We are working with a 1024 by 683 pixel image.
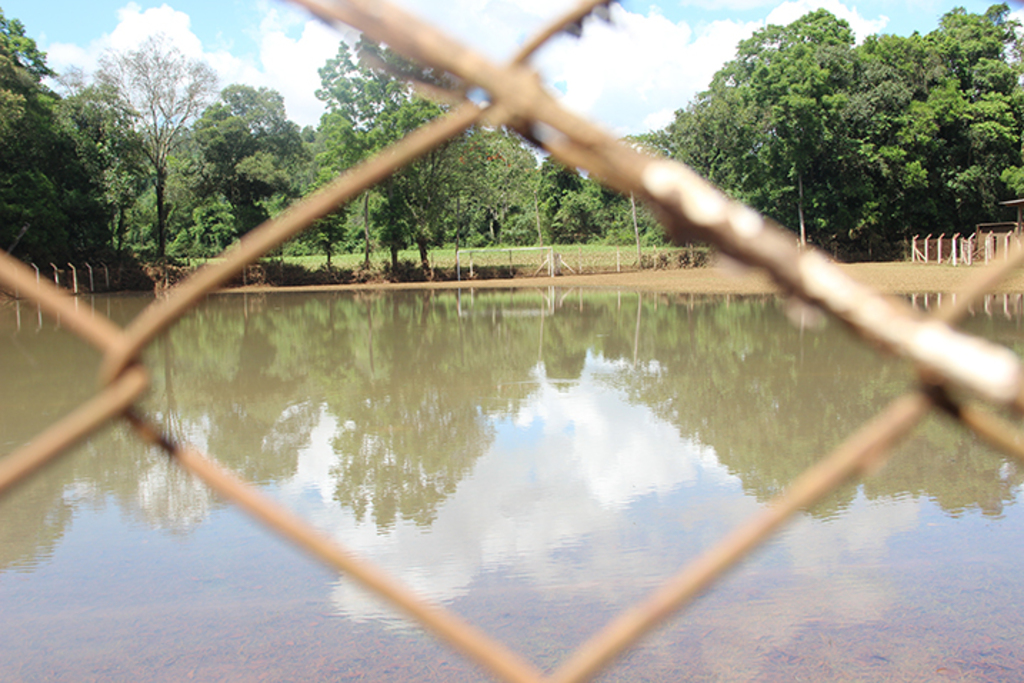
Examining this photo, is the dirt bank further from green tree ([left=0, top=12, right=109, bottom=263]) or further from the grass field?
green tree ([left=0, top=12, right=109, bottom=263])

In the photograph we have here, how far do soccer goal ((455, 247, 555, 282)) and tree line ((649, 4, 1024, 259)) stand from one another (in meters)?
7.98

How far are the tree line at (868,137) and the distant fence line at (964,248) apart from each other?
6.58 ft

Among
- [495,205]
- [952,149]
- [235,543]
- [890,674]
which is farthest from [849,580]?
[495,205]

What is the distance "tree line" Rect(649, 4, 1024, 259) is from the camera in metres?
33.9

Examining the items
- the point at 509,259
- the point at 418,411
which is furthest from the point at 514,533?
the point at 509,259

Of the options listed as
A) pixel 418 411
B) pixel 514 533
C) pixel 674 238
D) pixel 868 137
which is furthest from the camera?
pixel 868 137

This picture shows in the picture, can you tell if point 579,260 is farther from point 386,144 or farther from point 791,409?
point 791,409

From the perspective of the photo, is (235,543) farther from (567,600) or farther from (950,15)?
(950,15)

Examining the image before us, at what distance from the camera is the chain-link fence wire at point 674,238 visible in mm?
367

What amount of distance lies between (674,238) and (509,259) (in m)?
37.7

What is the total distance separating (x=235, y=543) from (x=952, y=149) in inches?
1575

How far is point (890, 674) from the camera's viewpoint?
2922 mm

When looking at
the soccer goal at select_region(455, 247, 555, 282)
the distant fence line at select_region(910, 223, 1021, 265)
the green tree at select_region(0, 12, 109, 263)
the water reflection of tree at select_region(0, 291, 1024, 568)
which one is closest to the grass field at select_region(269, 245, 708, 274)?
the soccer goal at select_region(455, 247, 555, 282)

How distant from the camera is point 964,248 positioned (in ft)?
106
